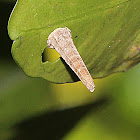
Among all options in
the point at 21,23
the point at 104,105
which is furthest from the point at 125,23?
the point at 104,105

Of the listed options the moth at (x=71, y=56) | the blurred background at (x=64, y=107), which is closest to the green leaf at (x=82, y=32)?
the moth at (x=71, y=56)

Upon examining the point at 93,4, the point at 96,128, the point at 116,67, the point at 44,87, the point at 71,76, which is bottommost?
the point at 96,128

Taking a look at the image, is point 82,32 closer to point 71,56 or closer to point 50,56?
point 71,56

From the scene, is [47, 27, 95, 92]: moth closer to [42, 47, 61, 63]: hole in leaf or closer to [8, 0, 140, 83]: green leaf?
[8, 0, 140, 83]: green leaf

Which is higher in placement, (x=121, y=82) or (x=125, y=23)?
(x=125, y=23)

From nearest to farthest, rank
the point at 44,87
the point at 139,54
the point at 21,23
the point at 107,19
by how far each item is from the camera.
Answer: the point at 21,23 < the point at 107,19 < the point at 139,54 < the point at 44,87

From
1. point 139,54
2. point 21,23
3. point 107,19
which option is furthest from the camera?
point 139,54

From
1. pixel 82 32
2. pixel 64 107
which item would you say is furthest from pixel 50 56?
pixel 82 32

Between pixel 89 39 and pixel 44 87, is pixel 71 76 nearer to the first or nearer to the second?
pixel 89 39
